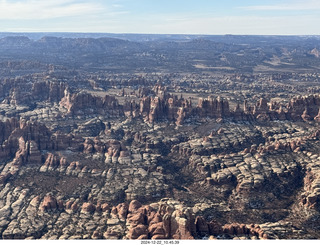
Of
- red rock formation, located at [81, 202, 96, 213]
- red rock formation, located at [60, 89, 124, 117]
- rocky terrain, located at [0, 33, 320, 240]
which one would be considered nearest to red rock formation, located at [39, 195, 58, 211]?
rocky terrain, located at [0, 33, 320, 240]

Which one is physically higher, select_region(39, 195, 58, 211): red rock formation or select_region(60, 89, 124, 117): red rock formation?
select_region(60, 89, 124, 117): red rock formation

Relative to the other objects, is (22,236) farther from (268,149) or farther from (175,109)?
(175,109)

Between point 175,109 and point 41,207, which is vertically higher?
point 175,109

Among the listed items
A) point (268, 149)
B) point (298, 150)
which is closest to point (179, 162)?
point (268, 149)

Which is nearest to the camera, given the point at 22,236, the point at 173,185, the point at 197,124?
the point at 22,236

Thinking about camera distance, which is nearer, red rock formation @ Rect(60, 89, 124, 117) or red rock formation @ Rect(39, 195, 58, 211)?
red rock formation @ Rect(39, 195, 58, 211)

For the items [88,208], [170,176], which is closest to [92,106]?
[170,176]

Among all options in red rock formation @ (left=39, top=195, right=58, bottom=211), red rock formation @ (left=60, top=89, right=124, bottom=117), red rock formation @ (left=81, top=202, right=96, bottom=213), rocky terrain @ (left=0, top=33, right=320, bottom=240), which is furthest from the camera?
red rock formation @ (left=60, top=89, right=124, bottom=117)

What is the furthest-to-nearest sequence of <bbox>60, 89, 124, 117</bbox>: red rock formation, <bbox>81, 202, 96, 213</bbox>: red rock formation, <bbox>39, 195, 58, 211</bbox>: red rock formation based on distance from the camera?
<bbox>60, 89, 124, 117</bbox>: red rock formation
<bbox>39, 195, 58, 211</bbox>: red rock formation
<bbox>81, 202, 96, 213</bbox>: red rock formation

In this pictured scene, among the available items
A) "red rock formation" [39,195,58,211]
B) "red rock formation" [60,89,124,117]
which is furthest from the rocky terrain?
"red rock formation" [60,89,124,117]

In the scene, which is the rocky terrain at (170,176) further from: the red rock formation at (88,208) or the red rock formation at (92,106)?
the red rock formation at (92,106)

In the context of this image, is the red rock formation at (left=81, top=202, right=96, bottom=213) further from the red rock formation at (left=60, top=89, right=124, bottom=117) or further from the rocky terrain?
the red rock formation at (left=60, top=89, right=124, bottom=117)
